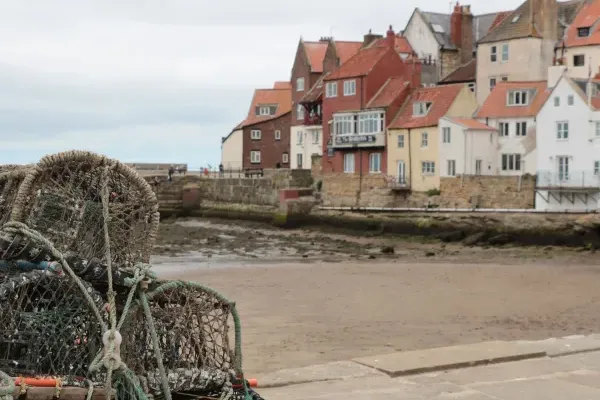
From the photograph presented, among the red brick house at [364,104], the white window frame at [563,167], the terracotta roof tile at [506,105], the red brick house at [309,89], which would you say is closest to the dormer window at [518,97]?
the terracotta roof tile at [506,105]

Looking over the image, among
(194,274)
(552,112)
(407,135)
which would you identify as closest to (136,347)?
(194,274)

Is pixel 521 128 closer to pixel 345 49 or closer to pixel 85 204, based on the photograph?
pixel 345 49

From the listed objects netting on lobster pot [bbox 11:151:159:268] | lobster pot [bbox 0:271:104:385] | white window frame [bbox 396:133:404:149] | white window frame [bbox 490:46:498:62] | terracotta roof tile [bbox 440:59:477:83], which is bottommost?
lobster pot [bbox 0:271:104:385]

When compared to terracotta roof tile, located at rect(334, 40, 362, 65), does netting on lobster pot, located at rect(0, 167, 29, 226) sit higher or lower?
lower

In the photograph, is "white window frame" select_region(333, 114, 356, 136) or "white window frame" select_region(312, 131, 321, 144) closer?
"white window frame" select_region(333, 114, 356, 136)

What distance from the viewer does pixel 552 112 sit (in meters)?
40.2

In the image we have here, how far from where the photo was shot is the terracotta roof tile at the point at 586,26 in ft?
149

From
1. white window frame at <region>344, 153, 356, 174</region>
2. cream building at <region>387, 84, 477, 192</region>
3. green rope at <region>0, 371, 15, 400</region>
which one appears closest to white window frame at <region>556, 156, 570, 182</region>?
cream building at <region>387, 84, 477, 192</region>

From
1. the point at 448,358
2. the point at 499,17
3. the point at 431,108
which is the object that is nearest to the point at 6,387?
the point at 448,358

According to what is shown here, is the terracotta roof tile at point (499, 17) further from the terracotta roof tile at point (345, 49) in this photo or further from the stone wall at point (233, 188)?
the stone wall at point (233, 188)

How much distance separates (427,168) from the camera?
45094 millimetres

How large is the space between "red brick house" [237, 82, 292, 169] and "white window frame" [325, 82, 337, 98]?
9950 millimetres

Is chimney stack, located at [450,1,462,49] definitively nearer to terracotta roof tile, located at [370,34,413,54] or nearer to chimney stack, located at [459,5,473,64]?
chimney stack, located at [459,5,473,64]

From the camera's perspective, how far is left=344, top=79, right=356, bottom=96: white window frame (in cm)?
5053
